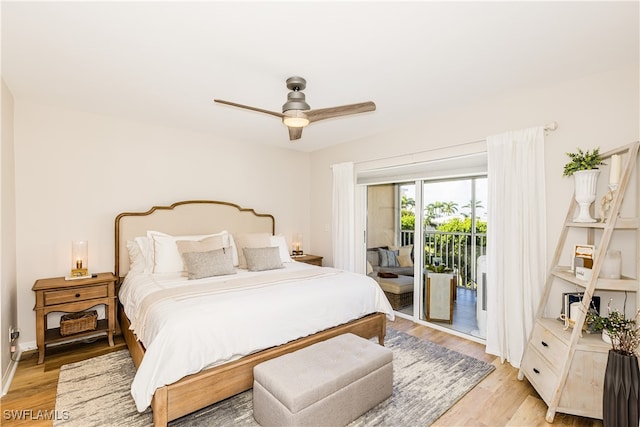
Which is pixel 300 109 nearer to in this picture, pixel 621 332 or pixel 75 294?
pixel 621 332

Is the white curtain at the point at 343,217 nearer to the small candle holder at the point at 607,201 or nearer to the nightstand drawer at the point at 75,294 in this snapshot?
the small candle holder at the point at 607,201

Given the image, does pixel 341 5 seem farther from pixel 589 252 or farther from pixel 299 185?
pixel 299 185

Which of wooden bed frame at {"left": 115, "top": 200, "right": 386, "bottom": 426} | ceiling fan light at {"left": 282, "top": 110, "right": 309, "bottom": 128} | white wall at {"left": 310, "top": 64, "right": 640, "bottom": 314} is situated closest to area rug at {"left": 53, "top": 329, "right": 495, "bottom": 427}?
wooden bed frame at {"left": 115, "top": 200, "right": 386, "bottom": 426}

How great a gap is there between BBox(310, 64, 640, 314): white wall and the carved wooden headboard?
2374mm

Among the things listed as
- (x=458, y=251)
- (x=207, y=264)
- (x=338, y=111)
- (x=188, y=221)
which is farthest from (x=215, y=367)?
(x=458, y=251)

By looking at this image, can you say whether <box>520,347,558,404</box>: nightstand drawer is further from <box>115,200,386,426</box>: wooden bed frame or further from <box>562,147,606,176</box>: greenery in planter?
<box>562,147,606,176</box>: greenery in planter

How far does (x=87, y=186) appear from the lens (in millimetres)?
3496

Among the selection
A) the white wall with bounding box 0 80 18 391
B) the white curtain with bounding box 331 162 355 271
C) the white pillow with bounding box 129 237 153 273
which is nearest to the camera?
the white wall with bounding box 0 80 18 391

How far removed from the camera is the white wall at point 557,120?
2416mm

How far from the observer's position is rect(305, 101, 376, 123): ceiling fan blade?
246 centimetres

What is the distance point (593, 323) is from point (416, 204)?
216 centimetres

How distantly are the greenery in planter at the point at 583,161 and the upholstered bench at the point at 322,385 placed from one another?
2.09m

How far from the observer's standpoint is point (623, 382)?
1.83 meters

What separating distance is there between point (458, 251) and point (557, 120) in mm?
1725
